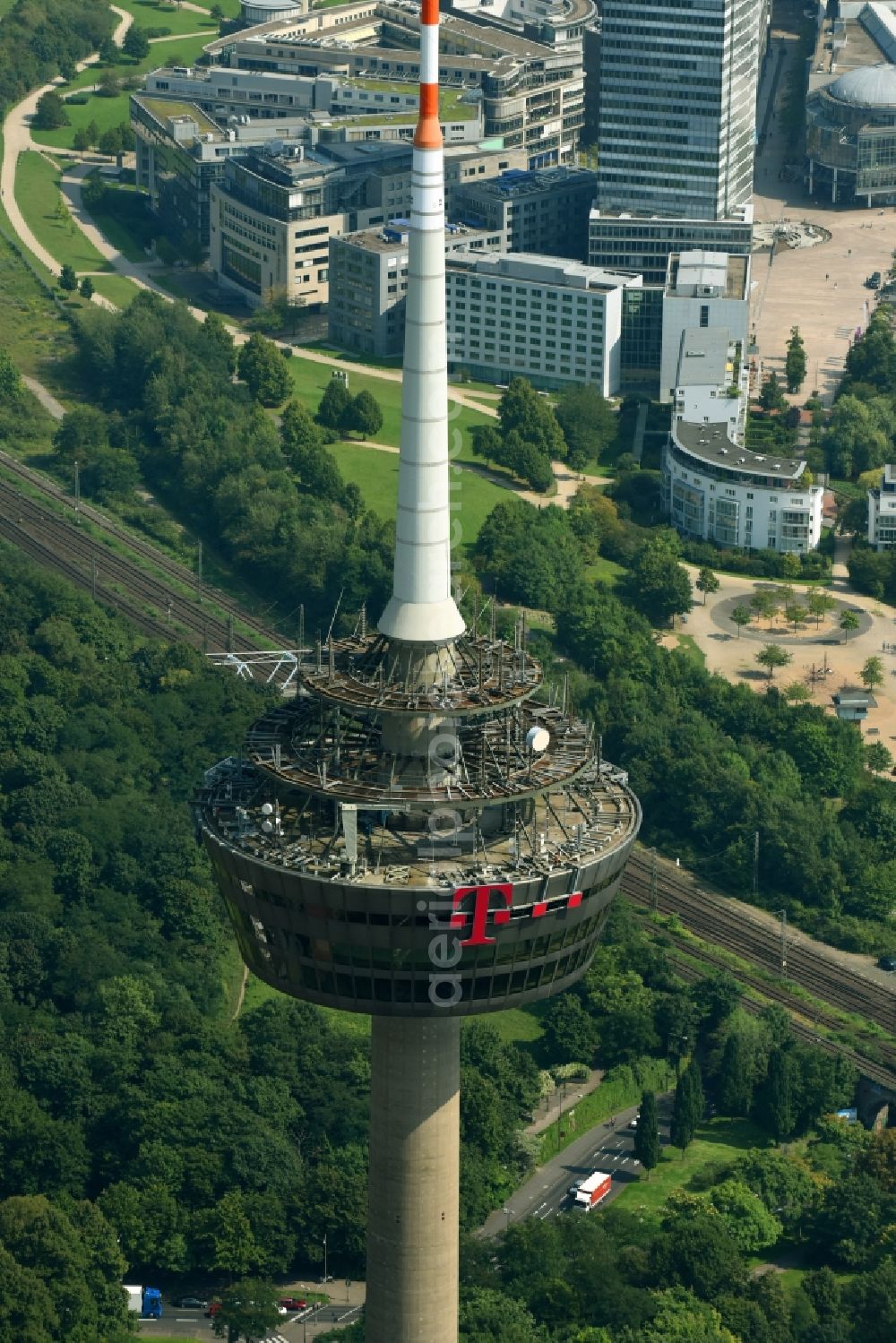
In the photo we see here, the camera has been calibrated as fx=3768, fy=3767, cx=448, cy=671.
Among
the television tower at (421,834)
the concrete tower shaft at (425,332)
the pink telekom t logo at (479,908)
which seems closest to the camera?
the pink telekom t logo at (479,908)

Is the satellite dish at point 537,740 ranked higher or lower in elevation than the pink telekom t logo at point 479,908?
higher

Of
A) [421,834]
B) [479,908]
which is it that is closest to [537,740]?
[421,834]

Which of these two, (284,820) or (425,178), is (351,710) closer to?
(284,820)

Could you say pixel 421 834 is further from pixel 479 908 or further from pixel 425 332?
pixel 425 332

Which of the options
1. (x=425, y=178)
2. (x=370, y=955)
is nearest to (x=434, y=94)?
(x=425, y=178)

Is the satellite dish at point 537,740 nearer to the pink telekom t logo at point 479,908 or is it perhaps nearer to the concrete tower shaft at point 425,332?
the pink telekom t logo at point 479,908

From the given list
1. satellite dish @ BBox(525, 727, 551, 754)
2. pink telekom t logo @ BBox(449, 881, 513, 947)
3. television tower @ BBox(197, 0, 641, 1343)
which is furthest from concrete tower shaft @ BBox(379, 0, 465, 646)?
pink telekom t logo @ BBox(449, 881, 513, 947)

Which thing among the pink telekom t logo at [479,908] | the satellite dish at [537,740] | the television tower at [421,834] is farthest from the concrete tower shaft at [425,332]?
the pink telekom t logo at [479,908]
